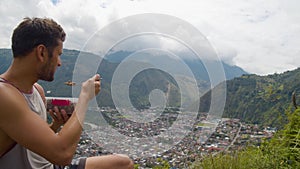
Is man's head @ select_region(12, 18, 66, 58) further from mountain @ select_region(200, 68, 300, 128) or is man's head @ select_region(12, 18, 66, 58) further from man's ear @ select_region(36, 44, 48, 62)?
mountain @ select_region(200, 68, 300, 128)

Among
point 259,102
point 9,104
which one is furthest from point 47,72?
point 259,102

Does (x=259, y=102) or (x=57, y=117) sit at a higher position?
(x=259, y=102)

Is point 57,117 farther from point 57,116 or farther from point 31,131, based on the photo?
point 31,131

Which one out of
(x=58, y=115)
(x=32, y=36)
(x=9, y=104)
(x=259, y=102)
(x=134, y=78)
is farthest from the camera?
(x=259, y=102)

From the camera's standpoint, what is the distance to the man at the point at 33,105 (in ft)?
3.72

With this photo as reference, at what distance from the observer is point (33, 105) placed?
131 centimetres

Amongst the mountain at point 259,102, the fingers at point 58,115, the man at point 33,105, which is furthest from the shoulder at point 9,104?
the mountain at point 259,102

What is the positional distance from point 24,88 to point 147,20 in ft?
2.31

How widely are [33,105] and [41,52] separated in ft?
0.77

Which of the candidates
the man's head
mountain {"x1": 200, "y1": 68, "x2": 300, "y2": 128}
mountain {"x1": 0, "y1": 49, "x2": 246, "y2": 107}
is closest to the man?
the man's head

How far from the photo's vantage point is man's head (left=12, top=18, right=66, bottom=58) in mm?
1244

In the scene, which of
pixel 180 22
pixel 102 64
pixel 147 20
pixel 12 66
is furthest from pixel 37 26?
pixel 180 22

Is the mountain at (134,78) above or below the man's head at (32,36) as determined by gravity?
below

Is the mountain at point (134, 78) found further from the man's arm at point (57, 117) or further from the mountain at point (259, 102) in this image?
the mountain at point (259, 102)
